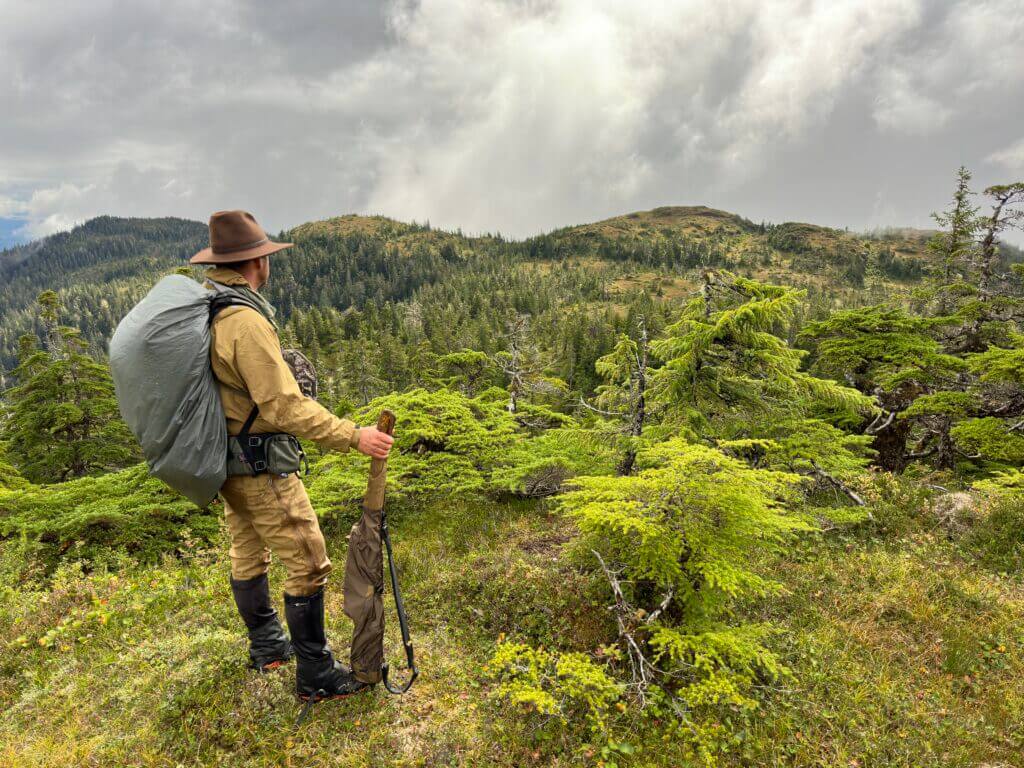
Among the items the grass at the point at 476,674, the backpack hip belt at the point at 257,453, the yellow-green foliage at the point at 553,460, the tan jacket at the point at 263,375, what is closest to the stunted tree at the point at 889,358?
the grass at the point at 476,674

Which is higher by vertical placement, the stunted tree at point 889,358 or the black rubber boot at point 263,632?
the stunted tree at point 889,358

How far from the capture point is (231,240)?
10.9 ft

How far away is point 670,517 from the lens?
455 cm

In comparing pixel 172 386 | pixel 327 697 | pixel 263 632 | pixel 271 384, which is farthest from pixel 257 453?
pixel 327 697

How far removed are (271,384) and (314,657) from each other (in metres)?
2.35

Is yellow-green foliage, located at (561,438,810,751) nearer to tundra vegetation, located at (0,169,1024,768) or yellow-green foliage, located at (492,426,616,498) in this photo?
tundra vegetation, located at (0,169,1024,768)

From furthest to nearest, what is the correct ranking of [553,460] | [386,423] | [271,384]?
[553,460] < [386,423] < [271,384]

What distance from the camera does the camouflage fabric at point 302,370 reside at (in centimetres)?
372

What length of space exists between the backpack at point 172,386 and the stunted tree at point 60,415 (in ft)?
67.2

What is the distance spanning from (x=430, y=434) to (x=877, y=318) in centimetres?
1277

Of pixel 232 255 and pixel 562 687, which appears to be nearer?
pixel 232 255

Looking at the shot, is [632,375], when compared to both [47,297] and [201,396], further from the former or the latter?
[47,297]

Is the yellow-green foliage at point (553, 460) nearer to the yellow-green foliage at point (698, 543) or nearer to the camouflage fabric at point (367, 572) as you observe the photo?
the yellow-green foliage at point (698, 543)

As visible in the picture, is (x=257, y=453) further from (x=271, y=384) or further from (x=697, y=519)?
(x=697, y=519)
